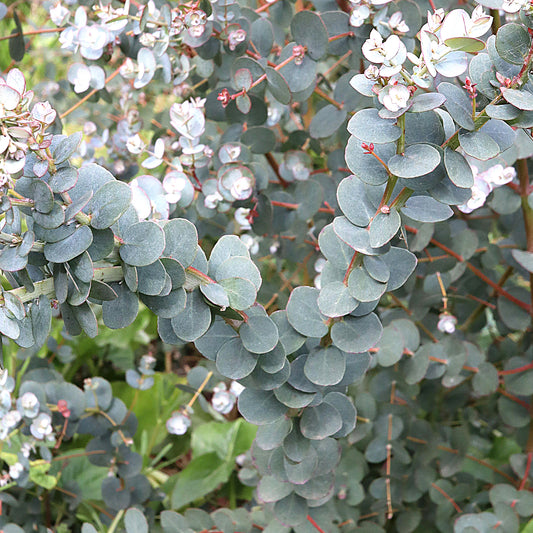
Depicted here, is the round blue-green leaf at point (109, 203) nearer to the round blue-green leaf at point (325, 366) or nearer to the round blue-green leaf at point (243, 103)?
the round blue-green leaf at point (325, 366)

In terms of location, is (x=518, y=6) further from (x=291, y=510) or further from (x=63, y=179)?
(x=291, y=510)

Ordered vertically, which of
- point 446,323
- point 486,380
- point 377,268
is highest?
point 377,268

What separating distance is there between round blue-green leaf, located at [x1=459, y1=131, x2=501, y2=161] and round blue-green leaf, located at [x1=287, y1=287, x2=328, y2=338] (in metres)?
0.20

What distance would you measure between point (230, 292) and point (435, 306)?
595mm

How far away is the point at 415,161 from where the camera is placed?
0.47m

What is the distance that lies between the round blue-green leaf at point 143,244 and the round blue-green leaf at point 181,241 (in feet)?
0.13

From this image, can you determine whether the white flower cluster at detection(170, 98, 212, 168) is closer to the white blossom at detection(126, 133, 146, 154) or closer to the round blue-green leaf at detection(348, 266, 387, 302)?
the white blossom at detection(126, 133, 146, 154)

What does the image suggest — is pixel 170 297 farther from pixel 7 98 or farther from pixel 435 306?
pixel 435 306

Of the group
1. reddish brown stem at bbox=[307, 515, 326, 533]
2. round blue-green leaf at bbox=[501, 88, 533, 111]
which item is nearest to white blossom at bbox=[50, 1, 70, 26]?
round blue-green leaf at bbox=[501, 88, 533, 111]

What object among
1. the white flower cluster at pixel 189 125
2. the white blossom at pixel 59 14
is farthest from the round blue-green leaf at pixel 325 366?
the white blossom at pixel 59 14

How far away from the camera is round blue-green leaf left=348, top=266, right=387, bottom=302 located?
0.53 meters

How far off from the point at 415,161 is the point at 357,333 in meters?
0.18

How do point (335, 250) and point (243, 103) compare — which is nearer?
point (335, 250)

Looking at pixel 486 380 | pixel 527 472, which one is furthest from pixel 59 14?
pixel 527 472
